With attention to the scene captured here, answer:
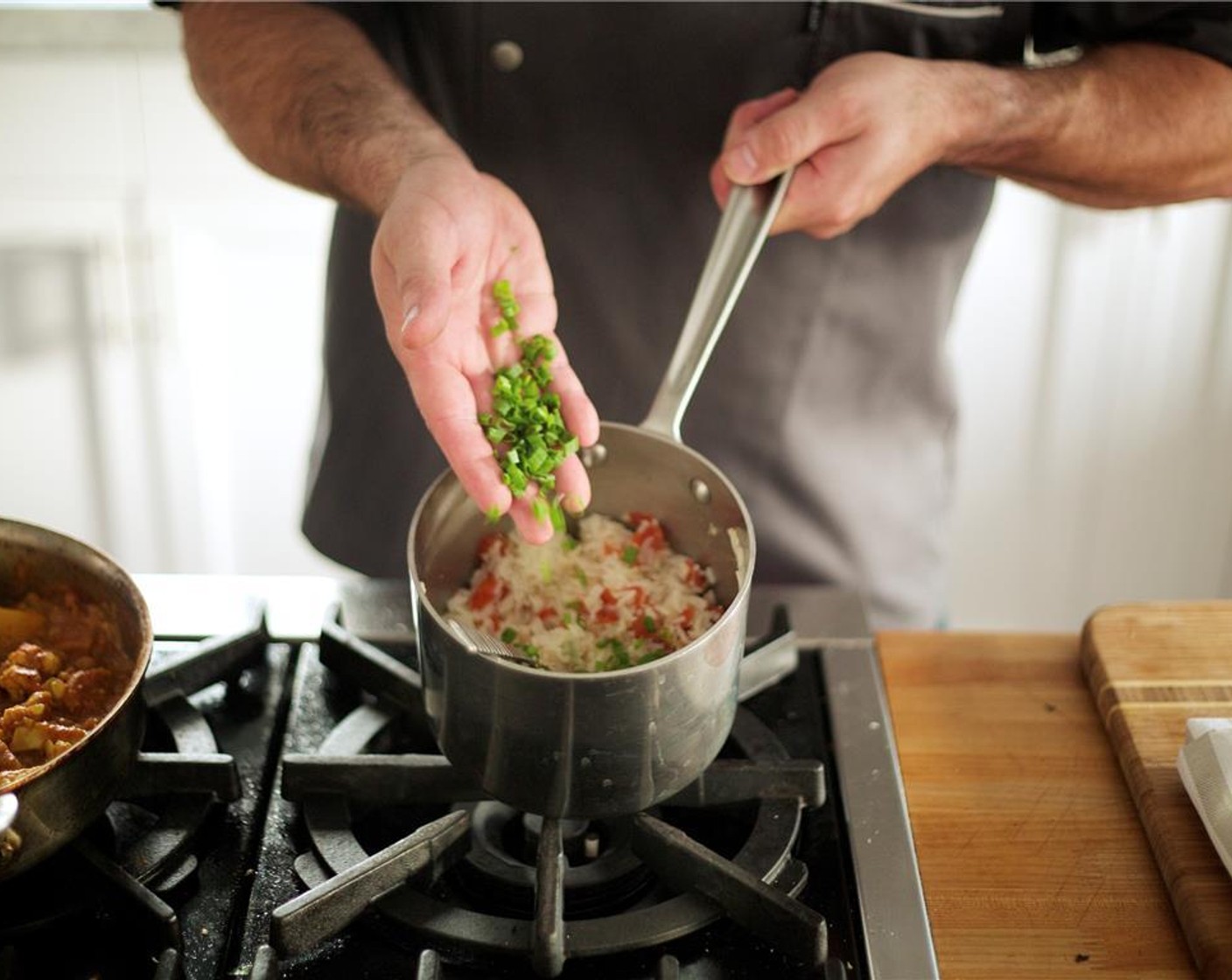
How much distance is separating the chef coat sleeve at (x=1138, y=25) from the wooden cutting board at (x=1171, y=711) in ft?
1.72

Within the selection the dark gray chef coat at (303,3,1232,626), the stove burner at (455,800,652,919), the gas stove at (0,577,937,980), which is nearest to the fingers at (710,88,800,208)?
the dark gray chef coat at (303,3,1232,626)

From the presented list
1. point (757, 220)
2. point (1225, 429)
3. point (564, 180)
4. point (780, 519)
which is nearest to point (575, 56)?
point (564, 180)

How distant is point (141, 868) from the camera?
808 mm

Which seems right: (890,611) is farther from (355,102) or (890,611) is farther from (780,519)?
(355,102)

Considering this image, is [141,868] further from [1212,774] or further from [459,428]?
[1212,774]

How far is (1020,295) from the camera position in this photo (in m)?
2.14

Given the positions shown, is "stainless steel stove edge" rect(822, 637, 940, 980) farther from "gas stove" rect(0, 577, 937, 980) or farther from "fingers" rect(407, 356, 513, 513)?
"fingers" rect(407, 356, 513, 513)

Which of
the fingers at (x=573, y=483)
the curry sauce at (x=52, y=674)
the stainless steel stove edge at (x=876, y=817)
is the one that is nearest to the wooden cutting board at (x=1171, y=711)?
the stainless steel stove edge at (x=876, y=817)

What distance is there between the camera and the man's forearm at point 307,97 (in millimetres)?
1180

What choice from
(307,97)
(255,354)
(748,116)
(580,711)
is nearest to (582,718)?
(580,711)

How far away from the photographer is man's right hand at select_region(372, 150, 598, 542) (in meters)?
0.91

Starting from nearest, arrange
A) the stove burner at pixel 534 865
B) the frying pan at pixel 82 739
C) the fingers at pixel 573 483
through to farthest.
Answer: the frying pan at pixel 82 739, the stove burner at pixel 534 865, the fingers at pixel 573 483

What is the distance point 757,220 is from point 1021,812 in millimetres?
480

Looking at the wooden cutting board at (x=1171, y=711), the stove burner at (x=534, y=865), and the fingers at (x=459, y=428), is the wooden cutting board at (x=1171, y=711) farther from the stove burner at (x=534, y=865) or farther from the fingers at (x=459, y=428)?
the fingers at (x=459, y=428)
